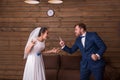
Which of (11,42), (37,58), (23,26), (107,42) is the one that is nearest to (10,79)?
(11,42)

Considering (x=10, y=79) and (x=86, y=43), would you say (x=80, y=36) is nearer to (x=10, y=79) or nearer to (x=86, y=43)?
(x=86, y=43)

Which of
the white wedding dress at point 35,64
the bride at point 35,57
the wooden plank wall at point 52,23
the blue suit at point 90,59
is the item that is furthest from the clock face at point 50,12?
the blue suit at point 90,59

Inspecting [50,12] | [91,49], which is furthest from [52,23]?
[91,49]

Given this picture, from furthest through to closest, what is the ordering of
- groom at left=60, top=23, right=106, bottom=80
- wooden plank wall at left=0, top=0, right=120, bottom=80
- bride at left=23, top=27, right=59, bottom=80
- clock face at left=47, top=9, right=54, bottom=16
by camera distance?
clock face at left=47, top=9, right=54, bottom=16 → wooden plank wall at left=0, top=0, right=120, bottom=80 → bride at left=23, top=27, right=59, bottom=80 → groom at left=60, top=23, right=106, bottom=80

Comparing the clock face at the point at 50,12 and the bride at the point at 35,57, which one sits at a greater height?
the clock face at the point at 50,12

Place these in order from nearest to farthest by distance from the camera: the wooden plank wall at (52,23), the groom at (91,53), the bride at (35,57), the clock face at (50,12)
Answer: the groom at (91,53) < the bride at (35,57) < the wooden plank wall at (52,23) < the clock face at (50,12)

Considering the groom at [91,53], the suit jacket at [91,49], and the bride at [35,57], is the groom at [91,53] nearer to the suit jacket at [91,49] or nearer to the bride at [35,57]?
the suit jacket at [91,49]

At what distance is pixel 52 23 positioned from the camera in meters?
6.03

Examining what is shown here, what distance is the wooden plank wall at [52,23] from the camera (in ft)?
19.1

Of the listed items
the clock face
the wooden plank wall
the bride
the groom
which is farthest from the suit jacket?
the clock face

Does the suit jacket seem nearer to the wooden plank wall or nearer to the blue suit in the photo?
the blue suit

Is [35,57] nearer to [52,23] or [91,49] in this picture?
[91,49]

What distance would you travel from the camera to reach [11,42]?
620 cm

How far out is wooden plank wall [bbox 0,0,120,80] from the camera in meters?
5.84
